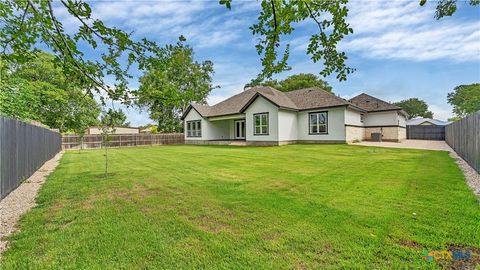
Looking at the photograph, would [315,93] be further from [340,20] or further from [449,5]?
[340,20]

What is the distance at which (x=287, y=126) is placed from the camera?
831 inches

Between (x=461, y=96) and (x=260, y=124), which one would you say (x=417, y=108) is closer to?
(x=461, y=96)

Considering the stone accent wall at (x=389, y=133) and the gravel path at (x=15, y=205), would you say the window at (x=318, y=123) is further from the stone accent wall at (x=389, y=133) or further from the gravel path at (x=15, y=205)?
the gravel path at (x=15, y=205)

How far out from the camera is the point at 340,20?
3168 millimetres

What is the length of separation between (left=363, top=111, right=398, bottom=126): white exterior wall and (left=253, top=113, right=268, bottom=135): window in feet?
34.9

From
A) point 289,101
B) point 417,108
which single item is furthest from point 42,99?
point 417,108

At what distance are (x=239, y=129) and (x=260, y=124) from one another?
5871mm

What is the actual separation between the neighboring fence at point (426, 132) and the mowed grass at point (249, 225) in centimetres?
2860

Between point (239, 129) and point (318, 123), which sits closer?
point (318, 123)

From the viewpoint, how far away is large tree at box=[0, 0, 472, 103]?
322 cm

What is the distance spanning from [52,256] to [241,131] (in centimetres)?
2407

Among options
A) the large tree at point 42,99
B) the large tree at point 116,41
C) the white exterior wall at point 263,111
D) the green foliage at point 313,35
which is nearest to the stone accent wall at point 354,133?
the white exterior wall at point 263,111

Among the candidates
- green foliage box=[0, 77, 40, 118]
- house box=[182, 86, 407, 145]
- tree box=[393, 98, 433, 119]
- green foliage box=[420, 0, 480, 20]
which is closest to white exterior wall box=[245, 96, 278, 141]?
house box=[182, 86, 407, 145]

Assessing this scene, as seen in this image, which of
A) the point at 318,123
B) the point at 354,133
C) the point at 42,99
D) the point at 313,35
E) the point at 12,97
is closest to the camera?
the point at 313,35
